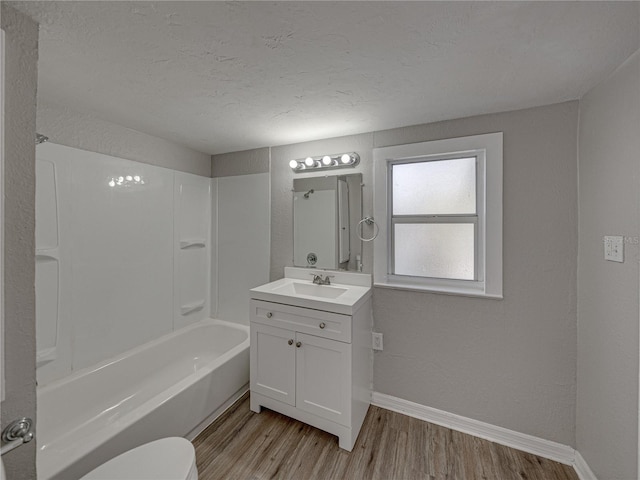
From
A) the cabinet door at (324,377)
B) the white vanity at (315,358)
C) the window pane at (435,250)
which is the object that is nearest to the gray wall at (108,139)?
the white vanity at (315,358)

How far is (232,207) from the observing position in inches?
106

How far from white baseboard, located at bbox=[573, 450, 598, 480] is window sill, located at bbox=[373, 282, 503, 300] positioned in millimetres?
940

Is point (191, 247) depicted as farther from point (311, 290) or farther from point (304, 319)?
point (304, 319)

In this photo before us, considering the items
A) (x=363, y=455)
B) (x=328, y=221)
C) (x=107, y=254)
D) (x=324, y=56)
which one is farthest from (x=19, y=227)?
(x=363, y=455)

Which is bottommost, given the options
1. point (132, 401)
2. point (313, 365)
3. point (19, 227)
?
point (132, 401)

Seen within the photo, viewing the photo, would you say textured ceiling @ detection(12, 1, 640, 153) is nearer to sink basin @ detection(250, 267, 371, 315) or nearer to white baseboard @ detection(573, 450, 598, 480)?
sink basin @ detection(250, 267, 371, 315)

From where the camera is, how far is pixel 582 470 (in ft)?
4.85

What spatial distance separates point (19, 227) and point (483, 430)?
2662 mm

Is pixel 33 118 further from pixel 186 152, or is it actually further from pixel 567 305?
pixel 567 305

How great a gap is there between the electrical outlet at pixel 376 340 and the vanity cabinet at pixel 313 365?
0.18 feet

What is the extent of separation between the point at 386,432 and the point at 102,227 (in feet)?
8.00

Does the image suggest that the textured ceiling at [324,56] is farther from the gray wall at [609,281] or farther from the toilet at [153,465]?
the toilet at [153,465]

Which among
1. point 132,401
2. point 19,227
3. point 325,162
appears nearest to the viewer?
point 19,227

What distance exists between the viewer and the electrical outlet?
206 centimetres
